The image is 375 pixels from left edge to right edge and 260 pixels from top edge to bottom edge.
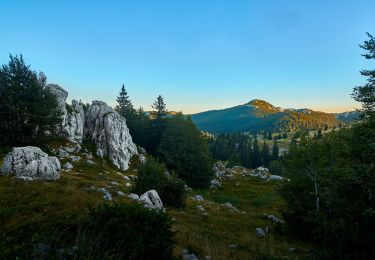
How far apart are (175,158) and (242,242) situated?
38.4 m

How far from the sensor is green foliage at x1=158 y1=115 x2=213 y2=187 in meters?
53.6

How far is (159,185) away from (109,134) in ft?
105

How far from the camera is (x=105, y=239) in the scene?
8.27 meters

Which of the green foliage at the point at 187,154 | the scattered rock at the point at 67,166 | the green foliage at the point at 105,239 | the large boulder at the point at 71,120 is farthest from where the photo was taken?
the green foliage at the point at 187,154

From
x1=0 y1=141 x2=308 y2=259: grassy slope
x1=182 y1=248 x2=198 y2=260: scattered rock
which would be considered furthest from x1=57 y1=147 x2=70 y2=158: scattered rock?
x1=182 y1=248 x2=198 y2=260: scattered rock

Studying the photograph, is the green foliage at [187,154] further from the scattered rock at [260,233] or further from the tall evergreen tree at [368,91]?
the tall evergreen tree at [368,91]

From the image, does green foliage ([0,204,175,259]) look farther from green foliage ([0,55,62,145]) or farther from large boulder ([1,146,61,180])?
green foliage ([0,55,62,145])

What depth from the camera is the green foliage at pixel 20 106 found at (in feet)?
135

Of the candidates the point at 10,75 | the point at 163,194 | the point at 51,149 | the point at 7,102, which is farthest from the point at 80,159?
the point at 163,194

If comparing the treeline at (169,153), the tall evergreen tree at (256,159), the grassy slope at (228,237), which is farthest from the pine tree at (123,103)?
the tall evergreen tree at (256,159)

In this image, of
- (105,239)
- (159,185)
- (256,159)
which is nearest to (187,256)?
(105,239)

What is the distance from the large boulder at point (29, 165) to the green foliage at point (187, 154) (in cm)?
2980

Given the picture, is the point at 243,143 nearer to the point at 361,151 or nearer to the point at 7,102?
the point at 7,102

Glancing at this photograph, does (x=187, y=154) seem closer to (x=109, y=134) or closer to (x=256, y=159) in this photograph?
(x=109, y=134)
